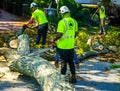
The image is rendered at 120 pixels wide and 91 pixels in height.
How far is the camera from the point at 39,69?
27.8 ft

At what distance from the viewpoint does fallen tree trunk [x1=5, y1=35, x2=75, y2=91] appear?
24.1 ft

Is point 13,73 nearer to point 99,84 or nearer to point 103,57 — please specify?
point 99,84

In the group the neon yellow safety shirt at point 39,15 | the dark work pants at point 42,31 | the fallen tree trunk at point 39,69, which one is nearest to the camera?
the fallen tree trunk at point 39,69

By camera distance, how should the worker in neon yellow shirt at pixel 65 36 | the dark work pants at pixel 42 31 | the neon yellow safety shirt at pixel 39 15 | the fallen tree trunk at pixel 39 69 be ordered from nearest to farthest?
the fallen tree trunk at pixel 39 69, the worker in neon yellow shirt at pixel 65 36, the neon yellow safety shirt at pixel 39 15, the dark work pants at pixel 42 31

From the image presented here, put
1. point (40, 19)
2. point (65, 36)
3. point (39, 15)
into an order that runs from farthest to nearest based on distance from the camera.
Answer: point (40, 19)
point (39, 15)
point (65, 36)

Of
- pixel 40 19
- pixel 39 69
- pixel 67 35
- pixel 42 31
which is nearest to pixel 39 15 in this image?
pixel 40 19

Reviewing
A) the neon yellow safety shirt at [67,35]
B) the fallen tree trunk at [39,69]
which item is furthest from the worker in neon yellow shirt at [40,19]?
the neon yellow safety shirt at [67,35]

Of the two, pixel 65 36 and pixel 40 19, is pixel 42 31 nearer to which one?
pixel 40 19

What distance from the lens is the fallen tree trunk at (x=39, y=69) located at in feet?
24.1

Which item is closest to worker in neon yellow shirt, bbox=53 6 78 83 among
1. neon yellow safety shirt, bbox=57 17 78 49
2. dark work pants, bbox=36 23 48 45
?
neon yellow safety shirt, bbox=57 17 78 49

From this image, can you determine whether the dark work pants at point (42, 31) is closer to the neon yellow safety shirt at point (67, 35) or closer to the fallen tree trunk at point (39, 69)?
the fallen tree trunk at point (39, 69)

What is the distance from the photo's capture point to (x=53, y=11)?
21.3 m

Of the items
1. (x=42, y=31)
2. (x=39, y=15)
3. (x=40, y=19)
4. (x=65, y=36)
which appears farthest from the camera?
(x=42, y=31)

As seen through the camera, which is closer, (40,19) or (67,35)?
(67,35)
